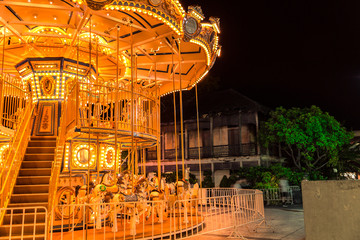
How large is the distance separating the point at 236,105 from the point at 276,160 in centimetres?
596

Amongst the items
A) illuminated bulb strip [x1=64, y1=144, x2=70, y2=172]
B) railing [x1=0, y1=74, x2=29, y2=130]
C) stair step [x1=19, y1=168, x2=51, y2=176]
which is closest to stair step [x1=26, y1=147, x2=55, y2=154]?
illuminated bulb strip [x1=64, y1=144, x2=70, y2=172]

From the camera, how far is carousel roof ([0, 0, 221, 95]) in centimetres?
848

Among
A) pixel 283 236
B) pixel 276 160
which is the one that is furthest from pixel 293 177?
pixel 283 236

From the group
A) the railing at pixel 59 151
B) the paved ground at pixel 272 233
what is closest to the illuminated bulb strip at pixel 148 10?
the railing at pixel 59 151

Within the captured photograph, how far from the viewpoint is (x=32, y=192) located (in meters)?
8.47

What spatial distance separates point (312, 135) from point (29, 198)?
61.6 feet

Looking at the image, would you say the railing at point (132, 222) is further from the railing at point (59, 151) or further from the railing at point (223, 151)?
the railing at point (223, 151)

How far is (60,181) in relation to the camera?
10.3 m

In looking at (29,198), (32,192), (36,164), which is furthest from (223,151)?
(29,198)

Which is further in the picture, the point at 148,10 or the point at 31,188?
the point at 31,188

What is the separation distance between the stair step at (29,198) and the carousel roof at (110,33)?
3643 mm

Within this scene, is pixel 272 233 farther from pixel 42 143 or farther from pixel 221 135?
pixel 221 135

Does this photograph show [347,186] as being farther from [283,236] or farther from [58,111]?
[58,111]

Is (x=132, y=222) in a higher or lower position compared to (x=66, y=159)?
lower
